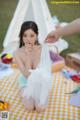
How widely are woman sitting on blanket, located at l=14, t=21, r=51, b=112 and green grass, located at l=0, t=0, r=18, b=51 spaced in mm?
1634

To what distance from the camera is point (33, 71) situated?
6.39ft

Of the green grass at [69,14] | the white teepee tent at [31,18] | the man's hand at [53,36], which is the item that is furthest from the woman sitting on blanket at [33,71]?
the green grass at [69,14]

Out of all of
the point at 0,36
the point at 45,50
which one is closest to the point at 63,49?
the point at 0,36

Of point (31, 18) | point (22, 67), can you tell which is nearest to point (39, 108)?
point (22, 67)

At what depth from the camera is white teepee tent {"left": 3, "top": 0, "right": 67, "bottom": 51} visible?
3215 mm

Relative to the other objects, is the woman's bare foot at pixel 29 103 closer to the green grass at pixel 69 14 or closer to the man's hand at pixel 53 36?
the man's hand at pixel 53 36

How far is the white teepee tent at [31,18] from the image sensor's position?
3.21 m

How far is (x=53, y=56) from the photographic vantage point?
275 centimetres

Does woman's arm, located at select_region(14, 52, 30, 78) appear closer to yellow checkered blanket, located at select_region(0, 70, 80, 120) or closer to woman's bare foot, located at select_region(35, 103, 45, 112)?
yellow checkered blanket, located at select_region(0, 70, 80, 120)

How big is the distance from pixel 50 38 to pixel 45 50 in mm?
218

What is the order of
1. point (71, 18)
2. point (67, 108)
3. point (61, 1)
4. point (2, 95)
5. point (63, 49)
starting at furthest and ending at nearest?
point (61, 1) → point (71, 18) → point (63, 49) → point (2, 95) → point (67, 108)

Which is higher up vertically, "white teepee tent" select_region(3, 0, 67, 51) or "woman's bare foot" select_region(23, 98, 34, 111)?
Result: "white teepee tent" select_region(3, 0, 67, 51)

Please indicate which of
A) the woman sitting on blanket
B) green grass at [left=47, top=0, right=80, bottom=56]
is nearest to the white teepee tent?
green grass at [left=47, top=0, right=80, bottom=56]

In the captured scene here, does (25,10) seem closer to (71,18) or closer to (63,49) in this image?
(63,49)
